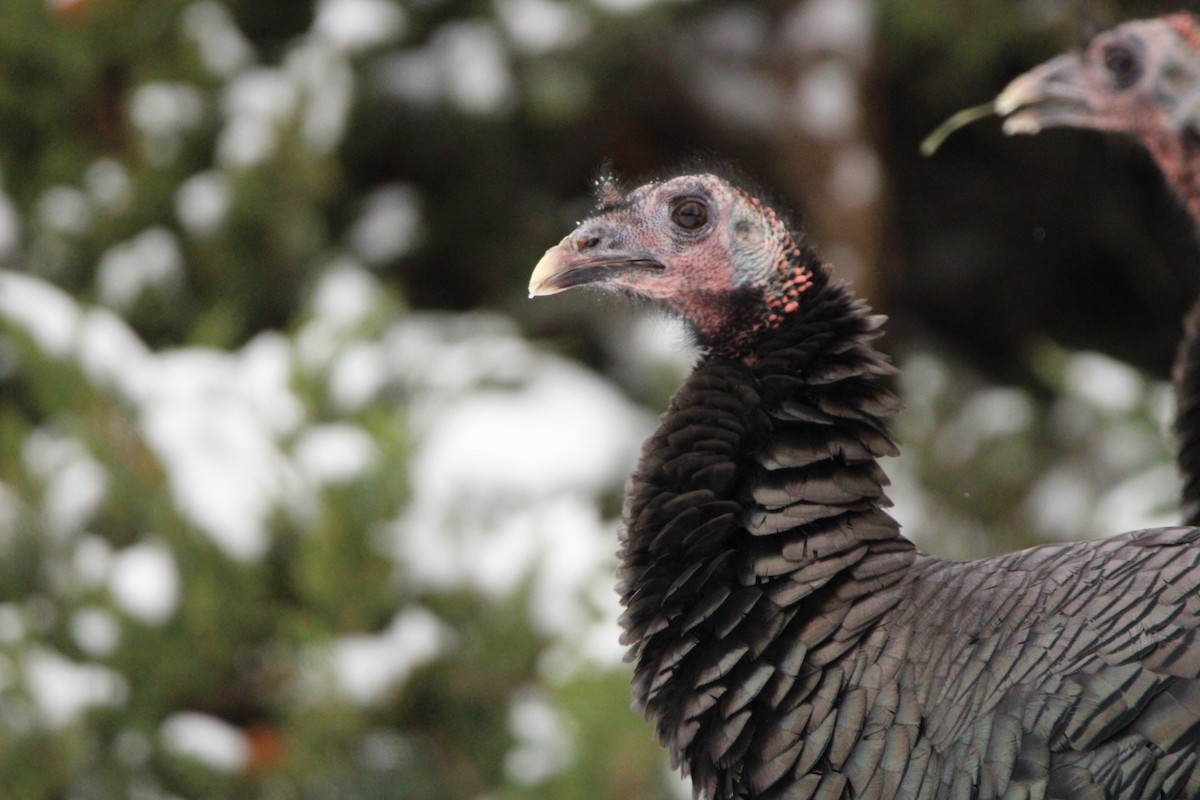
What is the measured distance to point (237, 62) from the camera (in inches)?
252

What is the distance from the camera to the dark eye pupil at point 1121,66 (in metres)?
3.27

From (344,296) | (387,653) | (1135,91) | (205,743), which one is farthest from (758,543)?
(344,296)

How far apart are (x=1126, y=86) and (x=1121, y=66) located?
4 cm

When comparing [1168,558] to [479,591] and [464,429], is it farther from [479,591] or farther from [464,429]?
[464,429]

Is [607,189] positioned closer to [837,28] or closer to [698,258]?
[698,258]

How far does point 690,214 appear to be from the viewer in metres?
2.25

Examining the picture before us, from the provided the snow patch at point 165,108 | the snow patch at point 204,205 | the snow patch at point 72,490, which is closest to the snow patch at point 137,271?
the snow patch at point 204,205

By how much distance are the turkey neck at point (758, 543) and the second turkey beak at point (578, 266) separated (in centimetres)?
24

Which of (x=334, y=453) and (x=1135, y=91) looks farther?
(x=334, y=453)

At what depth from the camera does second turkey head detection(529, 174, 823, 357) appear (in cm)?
217

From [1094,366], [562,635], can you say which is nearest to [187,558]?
[562,635]

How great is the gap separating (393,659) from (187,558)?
702 mm

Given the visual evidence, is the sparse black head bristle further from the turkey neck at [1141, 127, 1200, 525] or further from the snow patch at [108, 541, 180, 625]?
the snow patch at [108, 541, 180, 625]

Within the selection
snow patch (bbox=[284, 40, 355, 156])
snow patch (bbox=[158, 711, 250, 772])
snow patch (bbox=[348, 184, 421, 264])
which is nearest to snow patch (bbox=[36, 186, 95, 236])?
snow patch (bbox=[284, 40, 355, 156])
